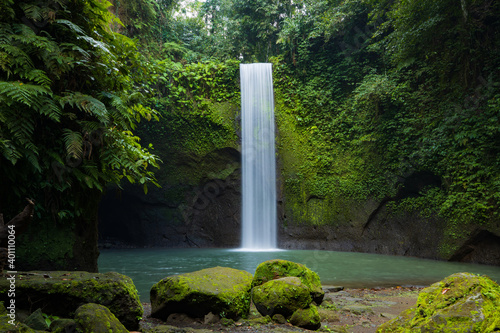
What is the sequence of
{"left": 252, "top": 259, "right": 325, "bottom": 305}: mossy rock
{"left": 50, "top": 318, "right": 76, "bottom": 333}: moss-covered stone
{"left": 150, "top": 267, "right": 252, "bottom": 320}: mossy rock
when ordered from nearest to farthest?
{"left": 50, "top": 318, "right": 76, "bottom": 333}: moss-covered stone → {"left": 150, "top": 267, "right": 252, "bottom": 320}: mossy rock → {"left": 252, "top": 259, "right": 325, "bottom": 305}: mossy rock

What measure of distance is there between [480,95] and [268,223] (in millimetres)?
8586

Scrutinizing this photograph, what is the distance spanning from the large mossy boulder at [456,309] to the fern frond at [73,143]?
357 centimetres

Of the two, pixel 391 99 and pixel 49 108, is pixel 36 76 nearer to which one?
pixel 49 108

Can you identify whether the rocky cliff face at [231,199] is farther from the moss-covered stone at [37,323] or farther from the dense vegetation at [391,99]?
the moss-covered stone at [37,323]

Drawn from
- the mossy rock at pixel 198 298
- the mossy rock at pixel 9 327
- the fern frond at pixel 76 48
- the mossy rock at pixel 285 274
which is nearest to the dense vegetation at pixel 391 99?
the mossy rock at pixel 285 274

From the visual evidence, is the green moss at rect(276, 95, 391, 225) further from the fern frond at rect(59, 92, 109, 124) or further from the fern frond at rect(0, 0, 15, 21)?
the fern frond at rect(0, 0, 15, 21)

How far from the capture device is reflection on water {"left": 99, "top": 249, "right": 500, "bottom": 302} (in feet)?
24.2

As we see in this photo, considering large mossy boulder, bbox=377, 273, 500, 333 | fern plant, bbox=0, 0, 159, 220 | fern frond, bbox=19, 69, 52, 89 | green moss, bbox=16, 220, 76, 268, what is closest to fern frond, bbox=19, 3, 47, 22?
fern plant, bbox=0, 0, 159, 220

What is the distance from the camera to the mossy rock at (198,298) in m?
3.94

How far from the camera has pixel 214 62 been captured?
15453 mm

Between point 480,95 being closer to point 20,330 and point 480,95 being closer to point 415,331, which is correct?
point 415,331

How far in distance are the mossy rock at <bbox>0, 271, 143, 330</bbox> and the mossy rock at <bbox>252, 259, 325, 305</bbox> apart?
211cm

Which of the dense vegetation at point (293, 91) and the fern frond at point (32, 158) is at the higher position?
the dense vegetation at point (293, 91)

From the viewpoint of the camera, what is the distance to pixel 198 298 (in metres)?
3.92
